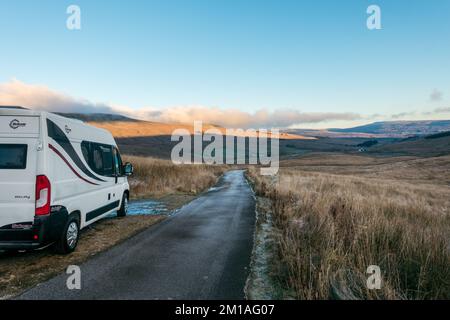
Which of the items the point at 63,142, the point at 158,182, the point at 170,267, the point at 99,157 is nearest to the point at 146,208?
the point at 99,157

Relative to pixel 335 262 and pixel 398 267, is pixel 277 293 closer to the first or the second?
pixel 335 262

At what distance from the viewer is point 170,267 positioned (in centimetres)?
633

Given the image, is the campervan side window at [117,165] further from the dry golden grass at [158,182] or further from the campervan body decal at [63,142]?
the dry golden grass at [158,182]

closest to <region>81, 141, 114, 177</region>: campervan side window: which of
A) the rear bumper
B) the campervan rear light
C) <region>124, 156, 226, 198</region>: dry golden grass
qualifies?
the campervan rear light

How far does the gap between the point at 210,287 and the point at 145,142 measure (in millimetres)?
122596

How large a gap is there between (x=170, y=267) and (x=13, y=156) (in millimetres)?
3591

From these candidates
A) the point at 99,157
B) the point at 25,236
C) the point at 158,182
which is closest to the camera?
the point at 25,236

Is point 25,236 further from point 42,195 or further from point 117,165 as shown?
point 117,165

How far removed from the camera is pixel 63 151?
7.12m

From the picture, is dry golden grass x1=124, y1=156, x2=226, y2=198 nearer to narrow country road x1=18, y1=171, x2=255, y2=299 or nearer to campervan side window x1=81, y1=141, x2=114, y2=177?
campervan side window x1=81, y1=141, x2=114, y2=177

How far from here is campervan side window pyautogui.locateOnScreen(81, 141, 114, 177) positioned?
28.2 feet

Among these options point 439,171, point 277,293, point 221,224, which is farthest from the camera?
point 439,171

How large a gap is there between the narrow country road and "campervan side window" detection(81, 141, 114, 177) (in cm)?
215
